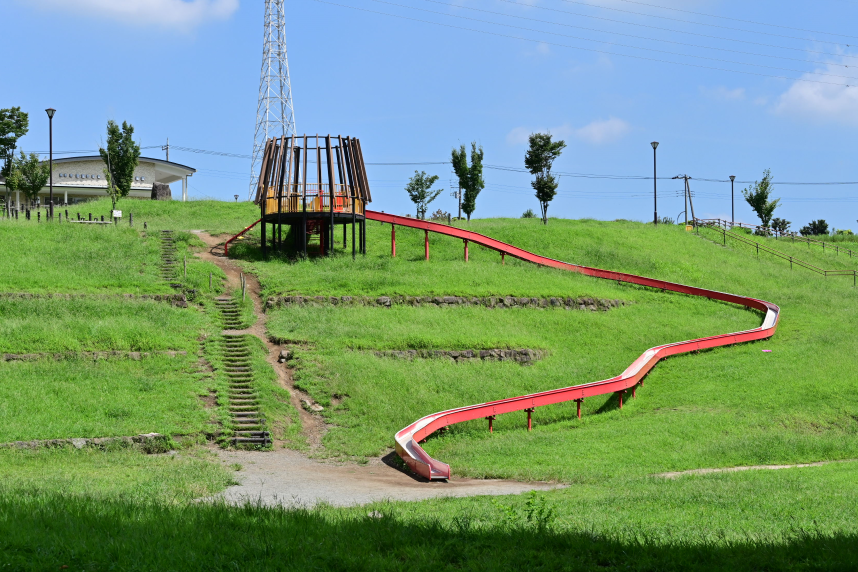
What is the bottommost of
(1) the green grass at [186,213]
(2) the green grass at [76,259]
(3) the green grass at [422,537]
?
(3) the green grass at [422,537]

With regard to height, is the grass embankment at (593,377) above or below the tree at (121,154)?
below

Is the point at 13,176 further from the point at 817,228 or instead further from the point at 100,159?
the point at 817,228

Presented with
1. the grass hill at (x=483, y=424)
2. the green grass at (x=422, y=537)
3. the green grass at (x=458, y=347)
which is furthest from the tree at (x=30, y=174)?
the green grass at (x=422, y=537)

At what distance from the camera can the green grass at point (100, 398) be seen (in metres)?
20.5

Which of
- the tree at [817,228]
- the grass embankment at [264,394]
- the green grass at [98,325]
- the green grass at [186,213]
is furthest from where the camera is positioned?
the tree at [817,228]

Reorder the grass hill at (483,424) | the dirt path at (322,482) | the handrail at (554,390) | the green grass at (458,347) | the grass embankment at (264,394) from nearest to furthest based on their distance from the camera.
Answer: the grass hill at (483,424), the dirt path at (322,482), the handrail at (554,390), the grass embankment at (264,394), the green grass at (458,347)

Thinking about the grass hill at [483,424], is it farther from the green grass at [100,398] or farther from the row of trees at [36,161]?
the row of trees at [36,161]

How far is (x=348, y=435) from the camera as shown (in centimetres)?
2264

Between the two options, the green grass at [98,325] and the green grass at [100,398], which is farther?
the green grass at [98,325]

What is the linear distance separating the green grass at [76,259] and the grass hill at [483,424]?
0.24 metres

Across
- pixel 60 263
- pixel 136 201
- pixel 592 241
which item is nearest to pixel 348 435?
pixel 60 263

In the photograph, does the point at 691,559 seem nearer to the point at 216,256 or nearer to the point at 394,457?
the point at 394,457

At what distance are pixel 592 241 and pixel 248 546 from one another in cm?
4354

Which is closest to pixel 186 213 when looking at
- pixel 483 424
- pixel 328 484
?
pixel 483 424
